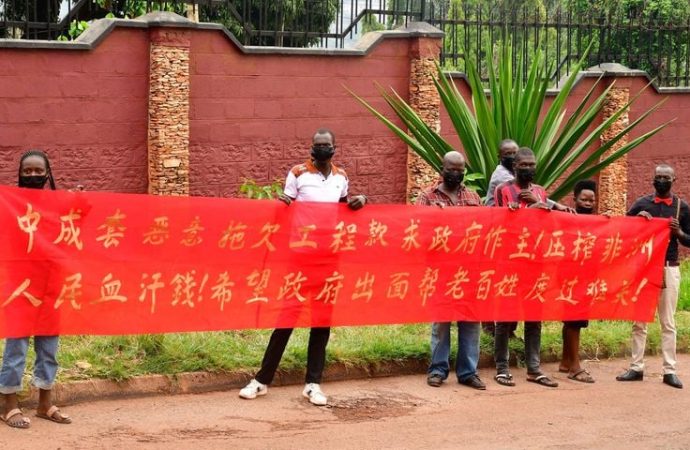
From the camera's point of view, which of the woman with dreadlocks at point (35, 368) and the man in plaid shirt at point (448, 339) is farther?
the man in plaid shirt at point (448, 339)

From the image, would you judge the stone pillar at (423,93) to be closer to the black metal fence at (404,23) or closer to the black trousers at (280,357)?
the black metal fence at (404,23)

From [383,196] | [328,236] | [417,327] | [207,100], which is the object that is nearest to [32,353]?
[328,236]

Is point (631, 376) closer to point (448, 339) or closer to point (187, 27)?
point (448, 339)

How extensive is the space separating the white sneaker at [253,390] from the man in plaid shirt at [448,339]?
52.5 inches

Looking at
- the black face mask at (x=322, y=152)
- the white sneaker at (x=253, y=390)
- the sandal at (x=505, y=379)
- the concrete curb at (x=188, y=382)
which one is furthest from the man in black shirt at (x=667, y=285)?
the white sneaker at (x=253, y=390)

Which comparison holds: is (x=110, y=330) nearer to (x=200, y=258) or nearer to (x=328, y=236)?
(x=200, y=258)

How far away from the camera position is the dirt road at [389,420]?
722 cm

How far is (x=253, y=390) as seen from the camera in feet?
26.9

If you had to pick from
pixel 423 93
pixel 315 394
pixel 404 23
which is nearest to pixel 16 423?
→ pixel 315 394

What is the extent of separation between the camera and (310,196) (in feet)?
27.5

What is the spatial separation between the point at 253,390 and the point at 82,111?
170 inches

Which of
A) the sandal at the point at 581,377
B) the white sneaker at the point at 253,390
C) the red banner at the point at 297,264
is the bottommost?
the sandal at the point at 581,377

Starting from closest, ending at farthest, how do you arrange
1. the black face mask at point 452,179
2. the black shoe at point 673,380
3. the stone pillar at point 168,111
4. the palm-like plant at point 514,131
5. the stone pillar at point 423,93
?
the black face mask at point 452,179 < the black shoe at point 673,380 < the palm-like plant at point 514,131 < the stone pillar at point 168,111 < the stone pillar at point 423,93

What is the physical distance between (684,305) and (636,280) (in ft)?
11.2
